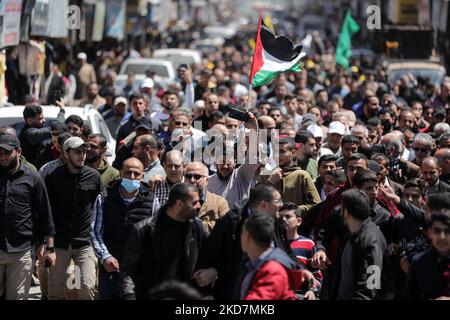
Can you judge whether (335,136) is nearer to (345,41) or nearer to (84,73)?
(345,41)

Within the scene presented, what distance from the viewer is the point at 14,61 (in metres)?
21.6

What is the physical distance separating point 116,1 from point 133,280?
26113 mm

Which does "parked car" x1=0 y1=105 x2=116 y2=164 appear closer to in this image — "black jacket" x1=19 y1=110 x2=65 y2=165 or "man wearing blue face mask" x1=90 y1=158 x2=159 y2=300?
"black jacket" x1=19 y1=110 x2=65 y2=165

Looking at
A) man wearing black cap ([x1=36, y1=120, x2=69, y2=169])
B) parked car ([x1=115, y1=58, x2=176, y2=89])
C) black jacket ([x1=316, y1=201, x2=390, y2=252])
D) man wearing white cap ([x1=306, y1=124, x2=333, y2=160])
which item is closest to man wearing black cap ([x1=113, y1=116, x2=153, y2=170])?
man wearing black cap ([x1=36, y1=120, x2=69, y2=169])

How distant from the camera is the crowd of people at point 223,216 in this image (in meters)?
7.29

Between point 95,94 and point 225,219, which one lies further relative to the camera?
point 95,94

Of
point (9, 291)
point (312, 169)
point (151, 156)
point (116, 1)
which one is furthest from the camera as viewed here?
point (116, 1)

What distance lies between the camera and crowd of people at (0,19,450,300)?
7285mm

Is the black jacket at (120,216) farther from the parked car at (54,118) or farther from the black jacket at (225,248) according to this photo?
the parked car at (54,118)

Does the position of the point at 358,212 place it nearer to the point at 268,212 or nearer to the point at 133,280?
the point at 268,212

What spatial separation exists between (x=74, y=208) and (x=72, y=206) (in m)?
0.02

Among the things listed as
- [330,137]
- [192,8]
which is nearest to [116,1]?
[330,137]

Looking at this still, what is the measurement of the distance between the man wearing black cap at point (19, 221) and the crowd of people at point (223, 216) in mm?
11

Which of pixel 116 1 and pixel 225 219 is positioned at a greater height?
pixel 116 1
